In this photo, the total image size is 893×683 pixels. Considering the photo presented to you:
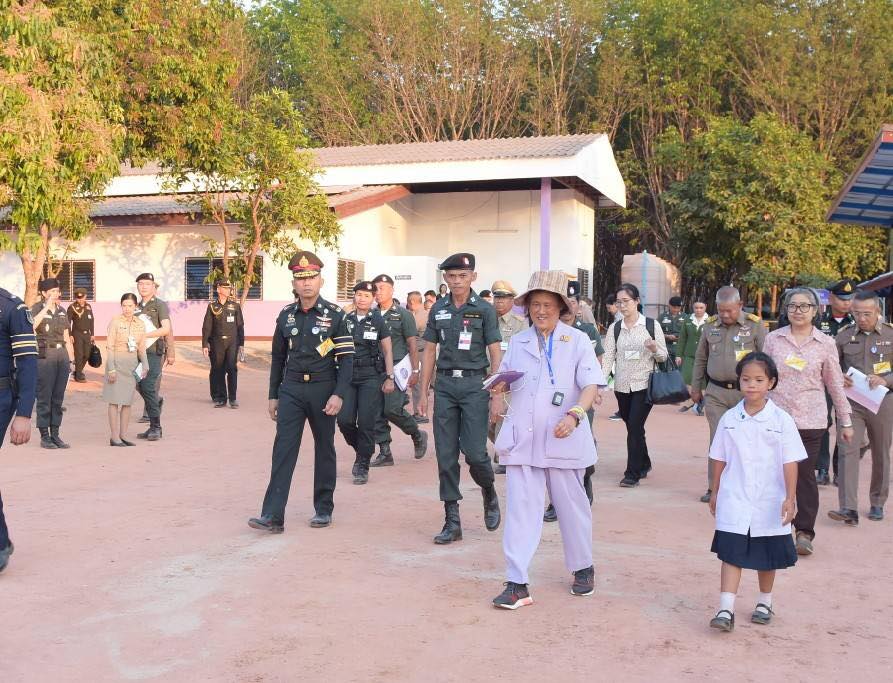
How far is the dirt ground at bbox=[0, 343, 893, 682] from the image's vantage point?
446 centimetres

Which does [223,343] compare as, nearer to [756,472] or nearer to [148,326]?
[148,326]

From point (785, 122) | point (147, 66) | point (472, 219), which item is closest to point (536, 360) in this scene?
point (147, 66)

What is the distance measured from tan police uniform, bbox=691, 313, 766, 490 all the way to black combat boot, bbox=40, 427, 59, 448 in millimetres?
7286

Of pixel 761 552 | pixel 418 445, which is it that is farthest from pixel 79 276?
pixel 761 552

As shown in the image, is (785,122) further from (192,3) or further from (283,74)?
(192,3)

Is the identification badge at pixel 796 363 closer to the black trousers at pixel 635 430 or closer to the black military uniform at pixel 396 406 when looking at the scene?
the black trousers at pixel 635 430

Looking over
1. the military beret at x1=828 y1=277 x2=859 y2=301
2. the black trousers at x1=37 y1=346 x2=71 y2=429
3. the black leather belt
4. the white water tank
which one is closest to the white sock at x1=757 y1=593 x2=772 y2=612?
the black leather belt

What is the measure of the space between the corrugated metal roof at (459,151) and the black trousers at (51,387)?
16.5m

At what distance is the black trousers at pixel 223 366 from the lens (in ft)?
50.6

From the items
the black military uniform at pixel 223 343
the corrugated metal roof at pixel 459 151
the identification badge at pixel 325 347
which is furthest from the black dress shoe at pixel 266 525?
the corrugated metal roof at pixel 459 151

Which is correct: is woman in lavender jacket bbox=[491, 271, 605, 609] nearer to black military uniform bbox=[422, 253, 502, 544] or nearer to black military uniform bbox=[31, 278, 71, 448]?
black military uniform bbox=[422, 253, 502, 544]

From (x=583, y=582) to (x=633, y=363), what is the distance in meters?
3.82

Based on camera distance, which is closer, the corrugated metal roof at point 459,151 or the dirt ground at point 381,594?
the dirt ground at point 381,594

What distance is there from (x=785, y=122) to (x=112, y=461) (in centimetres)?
3053
